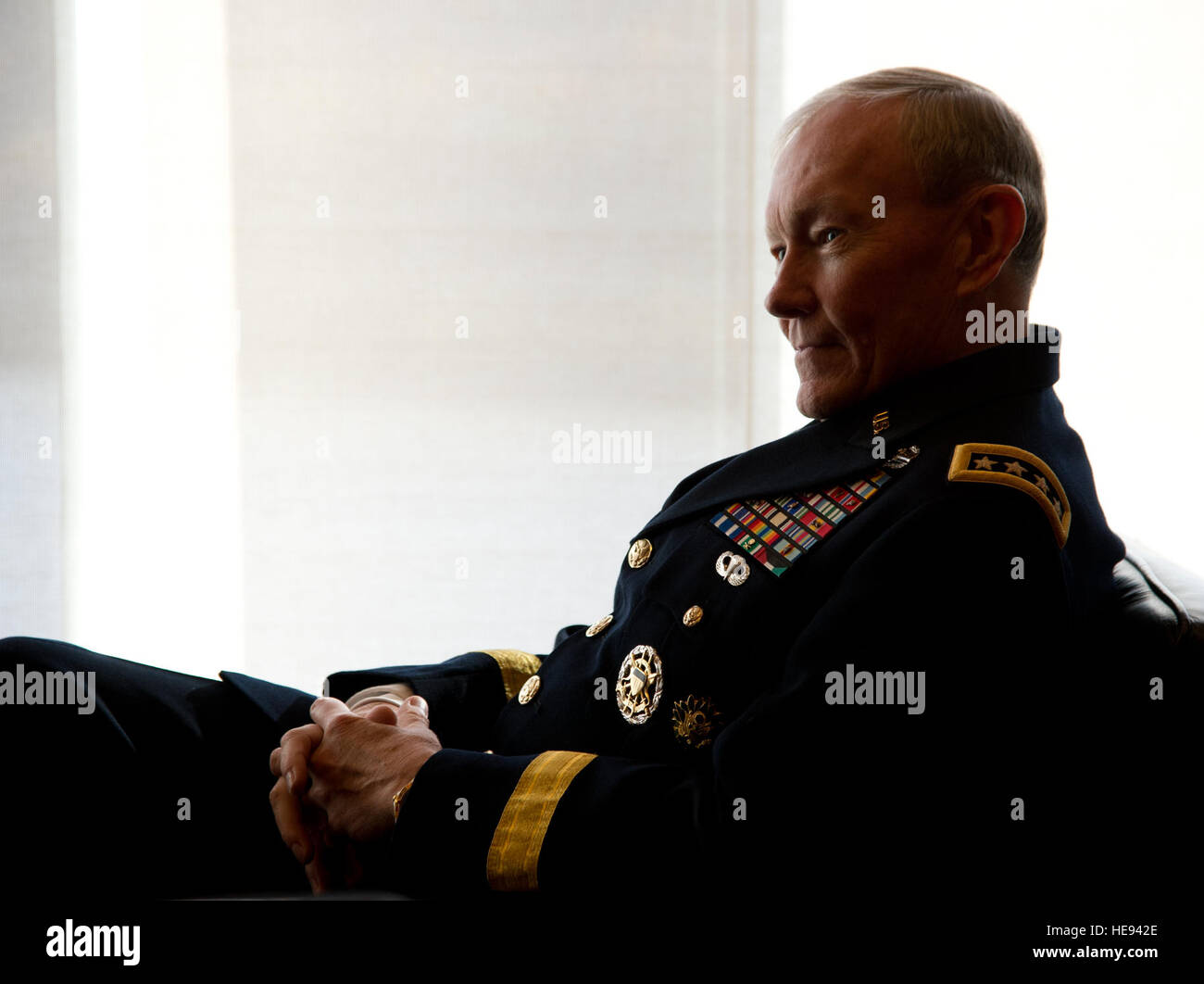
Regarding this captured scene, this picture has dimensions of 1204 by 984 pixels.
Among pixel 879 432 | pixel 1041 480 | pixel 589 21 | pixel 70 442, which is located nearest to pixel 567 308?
pixel 589 21

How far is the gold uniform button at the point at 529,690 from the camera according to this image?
4.22 feet

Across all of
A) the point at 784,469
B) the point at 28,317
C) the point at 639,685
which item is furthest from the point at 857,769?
the point at 28,317

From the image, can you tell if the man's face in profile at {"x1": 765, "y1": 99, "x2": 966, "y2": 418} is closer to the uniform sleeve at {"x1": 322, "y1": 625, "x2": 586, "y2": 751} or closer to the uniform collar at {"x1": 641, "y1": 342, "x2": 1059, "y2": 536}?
the uniform collar at {"x1": 641, "y1": 342, "x2": 1059, "y2": 536}

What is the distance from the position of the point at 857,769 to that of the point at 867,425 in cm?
41

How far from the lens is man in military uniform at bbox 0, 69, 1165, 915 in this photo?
0.88 m

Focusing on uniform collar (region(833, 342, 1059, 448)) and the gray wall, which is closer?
uniform collar (region(833, 342, 1059, 448))

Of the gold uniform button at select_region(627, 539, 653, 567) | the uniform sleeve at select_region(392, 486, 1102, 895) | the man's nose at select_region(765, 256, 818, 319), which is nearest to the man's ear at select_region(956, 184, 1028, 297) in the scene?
the man's nose at select_region(765, 256, 818, 319)

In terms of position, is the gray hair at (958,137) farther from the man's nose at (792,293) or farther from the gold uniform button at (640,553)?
the gold uniform button at (640,553)

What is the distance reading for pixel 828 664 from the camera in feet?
2.92

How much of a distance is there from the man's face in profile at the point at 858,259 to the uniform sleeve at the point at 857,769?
0.25 metres

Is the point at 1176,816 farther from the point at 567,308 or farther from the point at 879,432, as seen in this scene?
the point at 567,308

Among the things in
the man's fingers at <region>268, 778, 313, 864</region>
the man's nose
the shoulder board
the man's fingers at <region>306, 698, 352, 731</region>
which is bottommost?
the man's fingers at <region>268, 778, 313, 864</region>

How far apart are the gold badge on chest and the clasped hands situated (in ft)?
0.63
